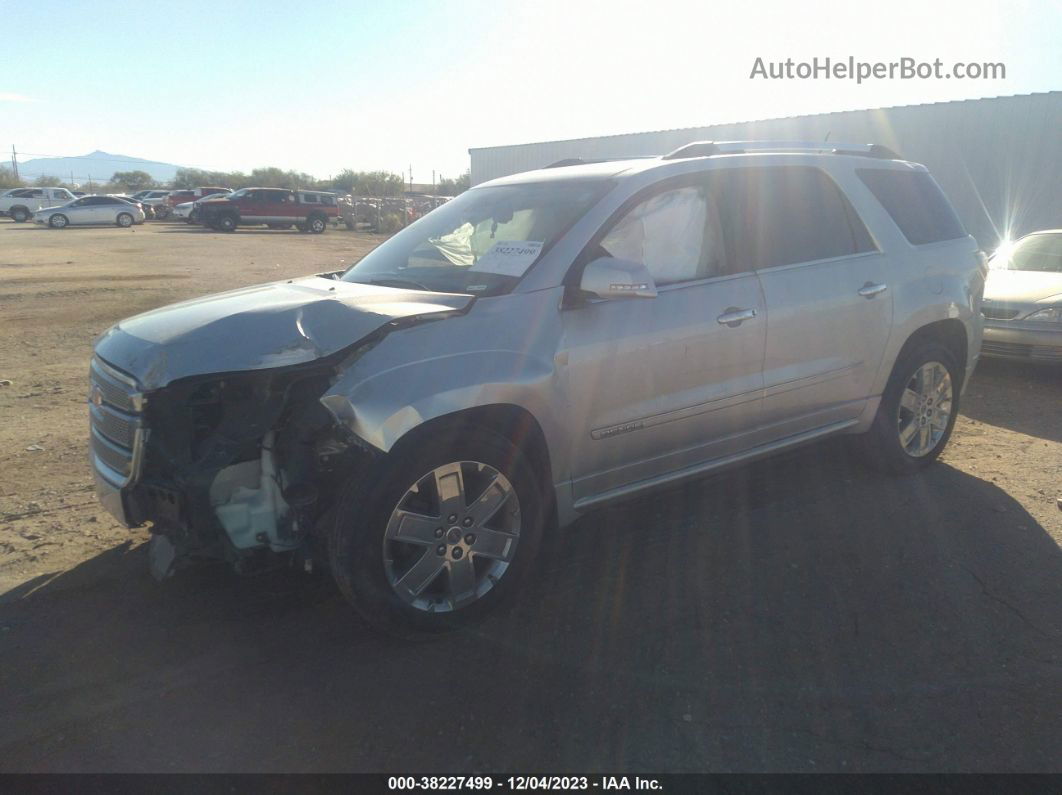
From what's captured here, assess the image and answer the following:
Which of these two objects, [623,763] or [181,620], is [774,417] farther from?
[181,620]

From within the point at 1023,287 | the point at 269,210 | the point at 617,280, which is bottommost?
the point at 1023,287

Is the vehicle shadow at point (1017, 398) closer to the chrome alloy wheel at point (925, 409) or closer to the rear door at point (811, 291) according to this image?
the chrome alloy wheel at point (925, 409)

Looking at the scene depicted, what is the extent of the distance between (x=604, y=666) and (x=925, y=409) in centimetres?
312

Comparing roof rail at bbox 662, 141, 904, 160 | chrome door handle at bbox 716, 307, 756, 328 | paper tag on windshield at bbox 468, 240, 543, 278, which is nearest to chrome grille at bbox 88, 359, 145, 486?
paper tag on windshield at bbox 468, 240, 543, 278

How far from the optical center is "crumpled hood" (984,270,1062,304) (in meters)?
8.01

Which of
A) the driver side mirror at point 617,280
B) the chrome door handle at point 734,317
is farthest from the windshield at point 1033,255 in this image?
the driver side mirror at point 617,280

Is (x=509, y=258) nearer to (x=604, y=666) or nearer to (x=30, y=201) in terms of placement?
(x=604, y=666)

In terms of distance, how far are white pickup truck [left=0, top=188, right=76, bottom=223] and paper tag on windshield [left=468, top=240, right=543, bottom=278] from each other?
44596mm

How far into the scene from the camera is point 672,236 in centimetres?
398

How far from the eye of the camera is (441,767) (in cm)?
263

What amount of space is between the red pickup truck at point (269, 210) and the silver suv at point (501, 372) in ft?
117

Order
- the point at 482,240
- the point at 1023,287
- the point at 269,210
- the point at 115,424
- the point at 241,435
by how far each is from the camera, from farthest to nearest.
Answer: the point at 269,210, the point at 1023,287, the point at 482,240, the point at 115,424, the point at 241,435

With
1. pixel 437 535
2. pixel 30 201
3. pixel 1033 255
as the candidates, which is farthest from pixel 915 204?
pixel 30 201

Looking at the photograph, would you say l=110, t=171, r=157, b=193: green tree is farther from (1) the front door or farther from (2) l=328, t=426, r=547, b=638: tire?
(2) l=328, t=426, r=547, b=638: tire
